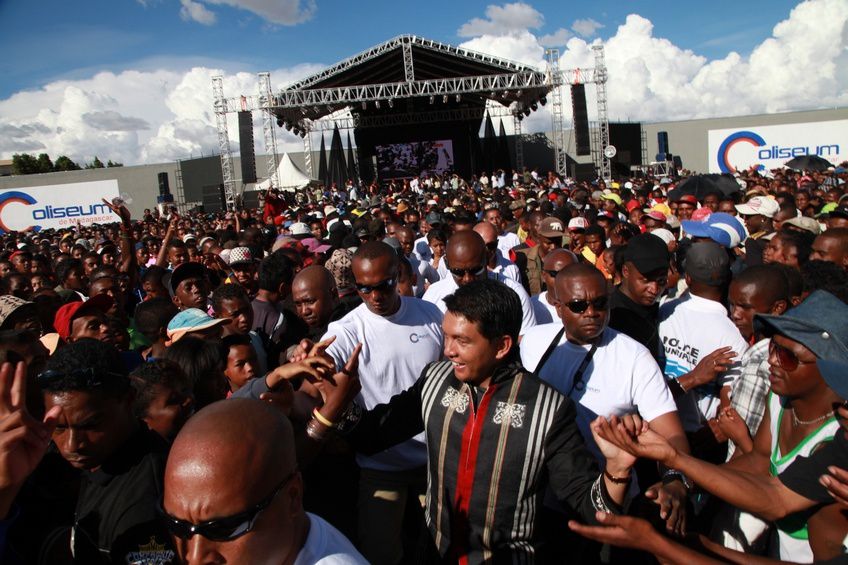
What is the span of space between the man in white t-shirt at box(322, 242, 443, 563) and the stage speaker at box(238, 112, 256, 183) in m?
26.4

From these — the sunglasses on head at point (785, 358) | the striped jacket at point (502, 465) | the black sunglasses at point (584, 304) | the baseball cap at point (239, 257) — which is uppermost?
the baseball cap at point (239, 257)

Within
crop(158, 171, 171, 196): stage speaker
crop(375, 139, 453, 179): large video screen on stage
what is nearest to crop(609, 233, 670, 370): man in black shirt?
crop(375, 139, 453, 179): large video screen on stage

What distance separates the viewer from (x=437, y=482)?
241 cm

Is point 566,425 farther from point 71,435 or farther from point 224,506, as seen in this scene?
point 71,435

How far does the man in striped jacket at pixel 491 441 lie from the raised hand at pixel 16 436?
988 mm

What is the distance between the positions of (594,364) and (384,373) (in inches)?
41.3

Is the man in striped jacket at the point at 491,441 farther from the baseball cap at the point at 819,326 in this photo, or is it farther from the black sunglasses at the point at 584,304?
the baseball cap at the point at 819,326

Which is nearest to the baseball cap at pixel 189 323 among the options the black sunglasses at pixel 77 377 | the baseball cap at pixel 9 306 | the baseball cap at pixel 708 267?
the baseball cap at pixel 9 306

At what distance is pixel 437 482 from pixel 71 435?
1.36 metres

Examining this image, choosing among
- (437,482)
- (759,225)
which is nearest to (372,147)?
(759,225)

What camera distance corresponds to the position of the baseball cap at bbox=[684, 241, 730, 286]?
351cm

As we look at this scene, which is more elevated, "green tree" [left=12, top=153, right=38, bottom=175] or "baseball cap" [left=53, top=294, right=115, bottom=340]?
"green tree" [left=12, top=153, right=38, bottom=175]

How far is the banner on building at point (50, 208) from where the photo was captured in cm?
3192

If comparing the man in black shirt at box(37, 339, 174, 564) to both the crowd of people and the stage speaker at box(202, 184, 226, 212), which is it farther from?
the stage speaker at box(202, 184, 226, 212)
